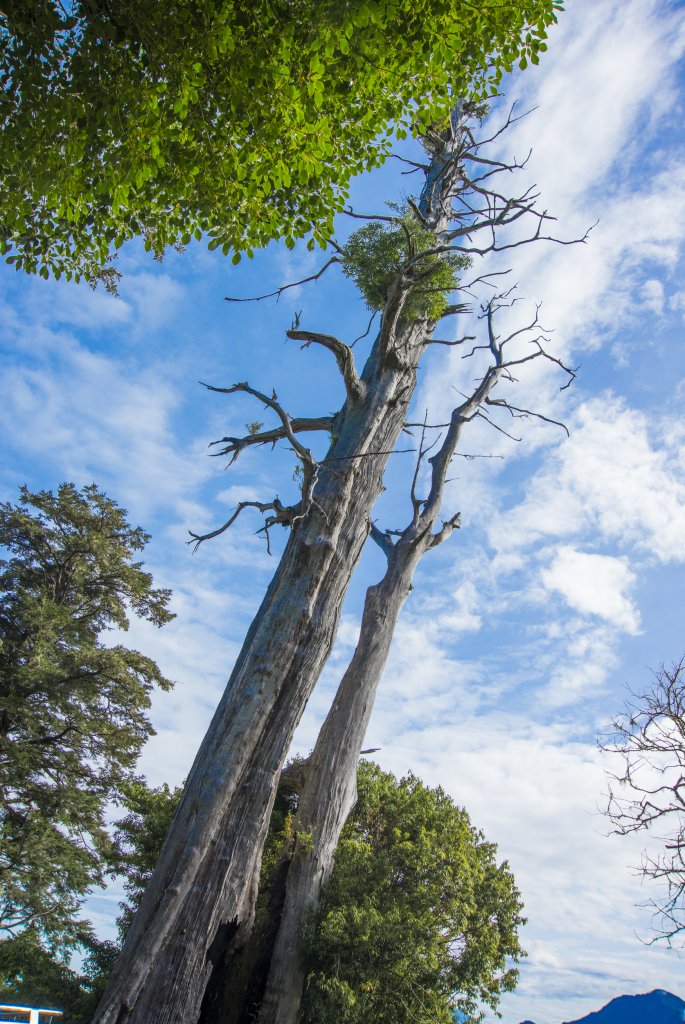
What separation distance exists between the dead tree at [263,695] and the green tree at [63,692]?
858 cm

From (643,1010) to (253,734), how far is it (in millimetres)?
9404

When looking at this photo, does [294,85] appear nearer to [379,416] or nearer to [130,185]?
[130,185]

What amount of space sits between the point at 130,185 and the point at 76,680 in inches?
538

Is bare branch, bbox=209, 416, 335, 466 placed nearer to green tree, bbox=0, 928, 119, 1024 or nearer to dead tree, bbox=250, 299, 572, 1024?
dead tree, bbox=250, 299, 572, 1024

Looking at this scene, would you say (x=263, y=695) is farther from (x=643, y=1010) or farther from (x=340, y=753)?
(x=643, y=1010)

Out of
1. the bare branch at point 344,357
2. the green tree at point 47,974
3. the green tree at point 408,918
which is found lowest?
the green tree at point 47,974

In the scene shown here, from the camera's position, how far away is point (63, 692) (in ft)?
53.5

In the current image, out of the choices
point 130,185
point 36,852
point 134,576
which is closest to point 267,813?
point 130,185

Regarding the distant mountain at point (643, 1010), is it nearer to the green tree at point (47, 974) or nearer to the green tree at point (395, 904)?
the green tree at point (395, 904)

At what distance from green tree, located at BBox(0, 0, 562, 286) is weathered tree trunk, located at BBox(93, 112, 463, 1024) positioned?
3.02 meters

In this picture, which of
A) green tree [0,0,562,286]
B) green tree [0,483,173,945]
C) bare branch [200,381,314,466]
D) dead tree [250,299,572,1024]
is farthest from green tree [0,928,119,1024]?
green tree [0,0,562,286]

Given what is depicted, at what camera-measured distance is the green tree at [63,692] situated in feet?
49.3

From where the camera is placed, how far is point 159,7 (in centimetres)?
427

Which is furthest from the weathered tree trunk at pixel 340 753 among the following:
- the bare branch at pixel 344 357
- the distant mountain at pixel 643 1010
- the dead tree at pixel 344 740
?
the distant mountain at pixel 643 1010
